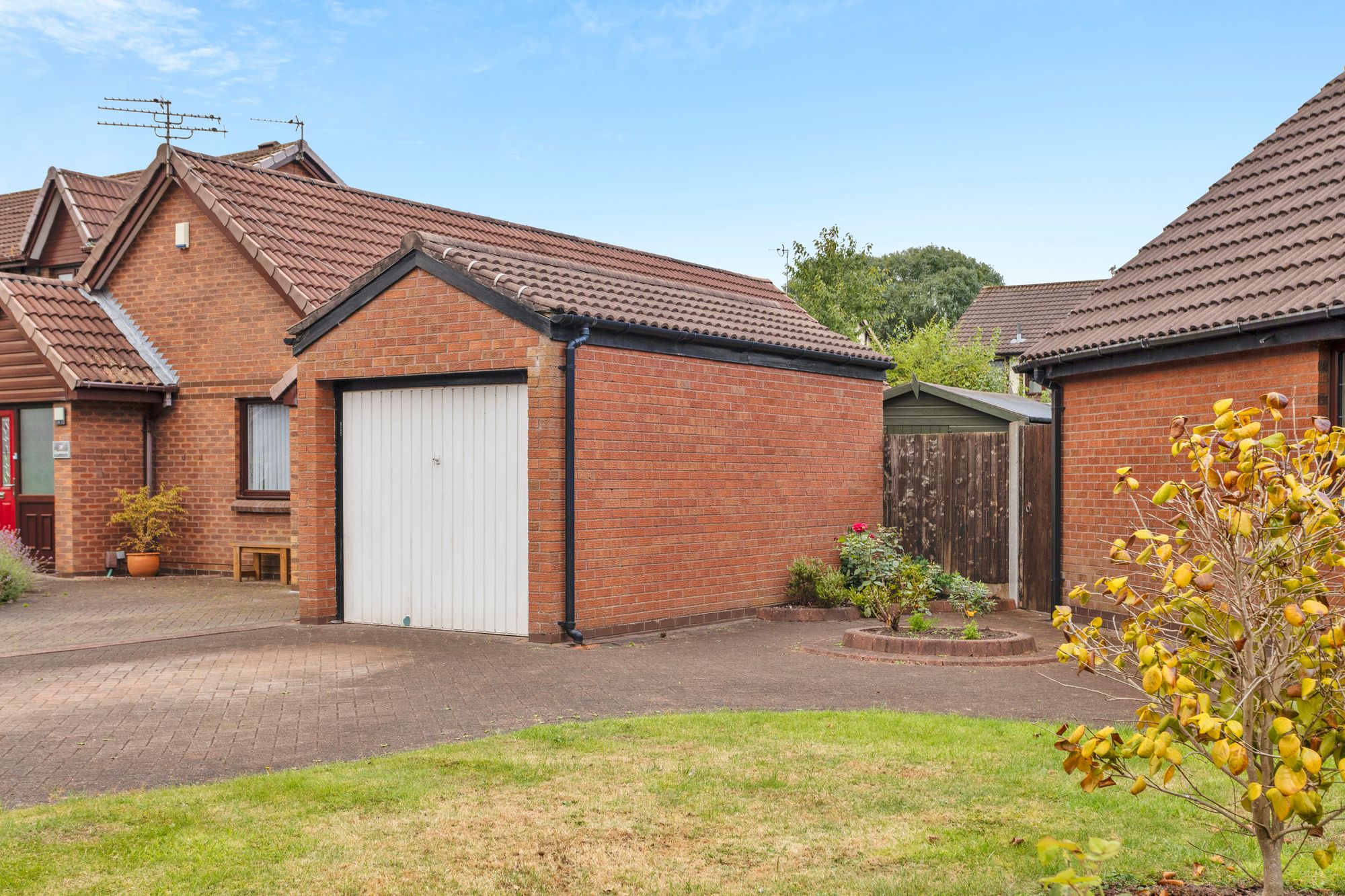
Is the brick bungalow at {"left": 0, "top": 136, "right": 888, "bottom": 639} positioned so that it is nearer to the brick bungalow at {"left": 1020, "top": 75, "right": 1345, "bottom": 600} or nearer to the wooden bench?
the wooden bench

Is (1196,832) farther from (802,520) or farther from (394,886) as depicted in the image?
(802,520)

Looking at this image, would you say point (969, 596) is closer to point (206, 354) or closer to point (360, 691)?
point (360, 691)

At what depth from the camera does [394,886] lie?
511cm

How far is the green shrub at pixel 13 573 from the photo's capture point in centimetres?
1608

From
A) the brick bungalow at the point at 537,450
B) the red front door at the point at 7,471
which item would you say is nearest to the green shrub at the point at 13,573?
the red front door at the point at 7,471

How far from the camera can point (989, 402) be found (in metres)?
19.6

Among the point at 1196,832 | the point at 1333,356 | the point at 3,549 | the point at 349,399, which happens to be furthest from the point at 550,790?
the point at 3,549

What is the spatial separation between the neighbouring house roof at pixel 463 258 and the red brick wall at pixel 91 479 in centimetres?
264

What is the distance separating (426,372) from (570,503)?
7.22ft

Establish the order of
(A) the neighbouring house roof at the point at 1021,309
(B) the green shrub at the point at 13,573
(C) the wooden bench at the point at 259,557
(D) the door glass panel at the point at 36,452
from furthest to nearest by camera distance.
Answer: (A) the neighbouring house roof at the point at 1021,309, (D) the door glass panel at the point at 36,452, (C) the wooden bench at the point at 259,557, (B) the green shrub at the point at 13,573

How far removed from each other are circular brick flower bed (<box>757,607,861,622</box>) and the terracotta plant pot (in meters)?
10.3

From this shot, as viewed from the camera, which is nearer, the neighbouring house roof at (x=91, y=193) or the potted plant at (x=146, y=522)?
the potted plant at (x=146, y=522)

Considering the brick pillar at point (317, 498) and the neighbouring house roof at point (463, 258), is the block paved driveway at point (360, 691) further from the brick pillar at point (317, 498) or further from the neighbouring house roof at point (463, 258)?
the neighbouring house roof at point (463, 258)

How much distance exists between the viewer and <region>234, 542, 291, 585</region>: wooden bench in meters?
18.4
